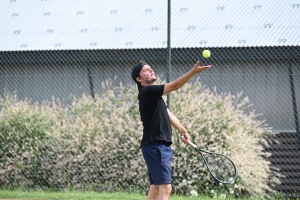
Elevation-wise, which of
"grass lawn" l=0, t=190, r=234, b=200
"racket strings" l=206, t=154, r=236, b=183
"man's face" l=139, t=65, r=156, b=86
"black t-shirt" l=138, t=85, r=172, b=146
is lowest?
"grass lawn" l=0, t=190, r=234, b=200

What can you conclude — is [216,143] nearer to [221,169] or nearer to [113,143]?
[221,169]

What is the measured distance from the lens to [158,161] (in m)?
6.04

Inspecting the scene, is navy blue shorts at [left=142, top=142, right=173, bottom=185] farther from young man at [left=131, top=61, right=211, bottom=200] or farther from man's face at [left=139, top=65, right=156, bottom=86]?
man's face at [left=139, top=65, right=156, bottom=86]

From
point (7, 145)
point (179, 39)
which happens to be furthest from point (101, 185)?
point (179, 39)

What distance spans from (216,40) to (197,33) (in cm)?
33

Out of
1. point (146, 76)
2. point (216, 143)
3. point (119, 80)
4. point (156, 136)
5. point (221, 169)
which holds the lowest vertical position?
point (221, 169)

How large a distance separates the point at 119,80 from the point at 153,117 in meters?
5.20

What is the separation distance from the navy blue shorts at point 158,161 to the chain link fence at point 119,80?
10.9 ft

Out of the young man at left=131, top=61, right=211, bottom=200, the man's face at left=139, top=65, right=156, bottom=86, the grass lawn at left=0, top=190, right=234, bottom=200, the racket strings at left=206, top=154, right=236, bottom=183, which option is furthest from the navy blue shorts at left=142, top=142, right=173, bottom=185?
the grass lawn at left=0, top=190, right=234, bottom=200

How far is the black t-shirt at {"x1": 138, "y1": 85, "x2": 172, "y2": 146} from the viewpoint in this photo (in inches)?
237

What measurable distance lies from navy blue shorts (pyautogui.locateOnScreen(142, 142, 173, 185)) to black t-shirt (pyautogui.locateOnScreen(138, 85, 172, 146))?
6 cm

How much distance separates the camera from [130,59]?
1094 centimetres

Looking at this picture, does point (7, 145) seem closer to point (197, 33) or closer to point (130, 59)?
point (130, 59)

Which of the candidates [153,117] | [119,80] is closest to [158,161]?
[153,117]
